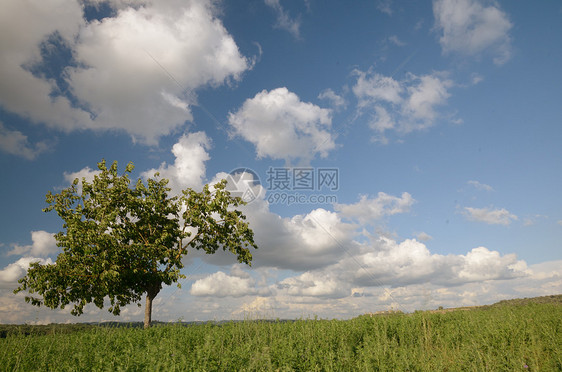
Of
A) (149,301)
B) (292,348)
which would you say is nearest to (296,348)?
(292,348)

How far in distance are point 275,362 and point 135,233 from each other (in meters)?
15.0

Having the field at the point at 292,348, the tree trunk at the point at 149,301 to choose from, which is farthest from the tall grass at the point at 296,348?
the tree trunk at the point at 149,301

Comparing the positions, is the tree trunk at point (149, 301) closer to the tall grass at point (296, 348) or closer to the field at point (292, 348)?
the field at point (292, 348)

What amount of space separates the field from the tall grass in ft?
0.10

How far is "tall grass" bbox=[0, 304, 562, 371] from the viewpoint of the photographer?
26.3ft

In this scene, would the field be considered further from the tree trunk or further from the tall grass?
the tree trunk

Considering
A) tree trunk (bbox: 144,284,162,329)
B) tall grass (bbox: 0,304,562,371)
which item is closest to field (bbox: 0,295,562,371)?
tall grass (bbox: 0,304,562,371)

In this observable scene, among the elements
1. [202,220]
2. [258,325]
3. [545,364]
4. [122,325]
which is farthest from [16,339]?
[545,364]

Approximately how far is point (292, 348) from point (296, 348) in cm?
22

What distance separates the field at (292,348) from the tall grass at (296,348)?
3cm

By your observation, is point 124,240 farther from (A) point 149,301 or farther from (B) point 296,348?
(B) point 296,348

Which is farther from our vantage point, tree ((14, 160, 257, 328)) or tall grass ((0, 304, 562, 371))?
tree ((14, 160, 257, 328))

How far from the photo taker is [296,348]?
954 cm

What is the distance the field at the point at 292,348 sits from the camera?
26.3 feet
